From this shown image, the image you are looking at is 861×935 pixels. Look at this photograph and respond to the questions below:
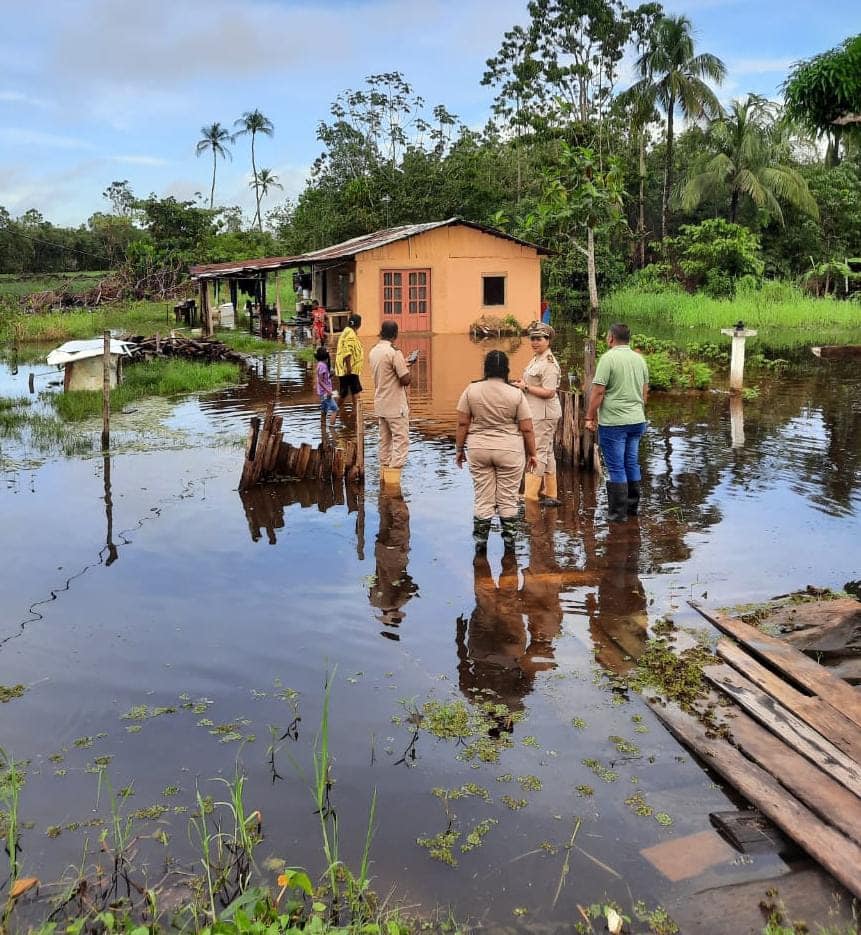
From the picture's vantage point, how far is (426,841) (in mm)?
3709

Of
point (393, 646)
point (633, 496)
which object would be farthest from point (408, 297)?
point (393, 646)

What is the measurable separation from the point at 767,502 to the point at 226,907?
6710 millimetres

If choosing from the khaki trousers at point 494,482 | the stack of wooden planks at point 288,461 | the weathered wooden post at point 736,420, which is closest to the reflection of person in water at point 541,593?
the khaki trousers at point 494,482

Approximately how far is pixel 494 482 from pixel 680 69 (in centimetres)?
3268

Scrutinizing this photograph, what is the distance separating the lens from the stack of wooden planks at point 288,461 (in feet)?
30.8

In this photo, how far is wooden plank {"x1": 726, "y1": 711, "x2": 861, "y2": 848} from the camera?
11.5 ft

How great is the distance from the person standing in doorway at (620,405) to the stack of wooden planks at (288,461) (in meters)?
2.79

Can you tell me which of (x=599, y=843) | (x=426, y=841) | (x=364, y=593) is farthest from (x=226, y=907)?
(x=364, y=593)

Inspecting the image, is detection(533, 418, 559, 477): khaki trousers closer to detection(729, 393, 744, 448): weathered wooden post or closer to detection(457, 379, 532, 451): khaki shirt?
detection(457, 379, 532, 451): khaki shirt

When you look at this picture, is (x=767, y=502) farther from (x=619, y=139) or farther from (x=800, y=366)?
(x=619, y=139)

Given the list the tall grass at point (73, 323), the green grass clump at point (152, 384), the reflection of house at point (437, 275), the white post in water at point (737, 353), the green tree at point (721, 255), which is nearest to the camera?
the white post in water at point (737, 353)

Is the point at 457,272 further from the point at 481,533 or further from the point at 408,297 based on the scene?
the point at 481,533

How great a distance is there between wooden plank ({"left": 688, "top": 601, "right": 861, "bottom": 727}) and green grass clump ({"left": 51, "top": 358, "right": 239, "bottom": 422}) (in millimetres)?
10856

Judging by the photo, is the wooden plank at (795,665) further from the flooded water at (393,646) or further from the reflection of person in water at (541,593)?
the reflection of person in water at (541,593)
